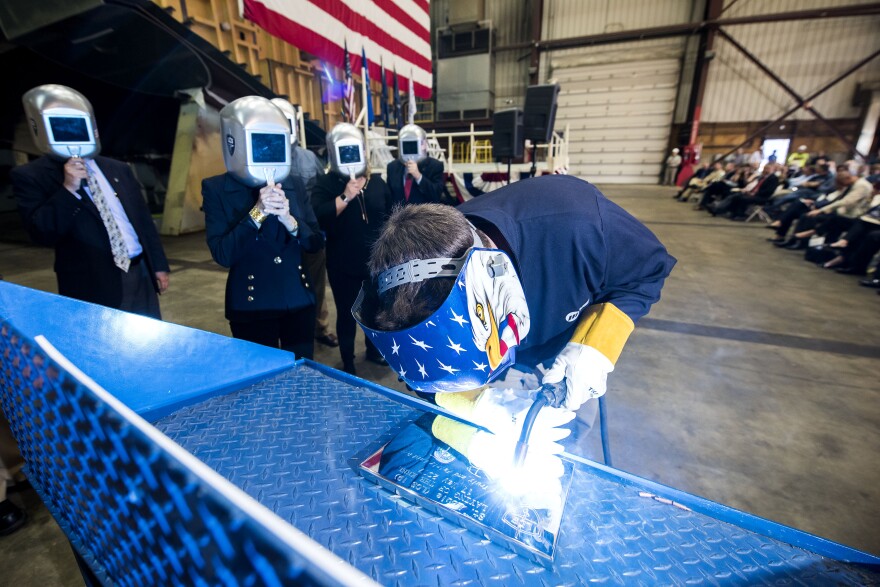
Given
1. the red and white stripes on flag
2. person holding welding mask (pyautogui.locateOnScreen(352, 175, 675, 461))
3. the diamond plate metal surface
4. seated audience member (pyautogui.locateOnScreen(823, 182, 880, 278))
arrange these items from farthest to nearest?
seated audience member (pyautogui.locateOnScreen(823, 182, 880, 278)) < the red and white stripes on flag < person holding welding mask (pyautogui.locateOnScreen(352, 175, 675, 461)) < the diamond plate metal surface

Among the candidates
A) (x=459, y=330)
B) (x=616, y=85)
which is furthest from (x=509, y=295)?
(x=616, y=85)

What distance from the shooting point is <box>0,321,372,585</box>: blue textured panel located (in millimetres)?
307

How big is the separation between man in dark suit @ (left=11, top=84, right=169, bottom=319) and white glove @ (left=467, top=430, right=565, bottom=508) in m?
2.21

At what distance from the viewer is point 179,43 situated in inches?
229

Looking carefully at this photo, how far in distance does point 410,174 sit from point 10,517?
2.76 metres

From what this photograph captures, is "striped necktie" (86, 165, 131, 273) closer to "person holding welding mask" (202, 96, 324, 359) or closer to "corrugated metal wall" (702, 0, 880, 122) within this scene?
"person holding welding mask" (202, 96, 324, 359)

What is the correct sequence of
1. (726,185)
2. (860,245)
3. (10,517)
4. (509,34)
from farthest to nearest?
(509,34) → (726,185) → (860,245) → (10,517)

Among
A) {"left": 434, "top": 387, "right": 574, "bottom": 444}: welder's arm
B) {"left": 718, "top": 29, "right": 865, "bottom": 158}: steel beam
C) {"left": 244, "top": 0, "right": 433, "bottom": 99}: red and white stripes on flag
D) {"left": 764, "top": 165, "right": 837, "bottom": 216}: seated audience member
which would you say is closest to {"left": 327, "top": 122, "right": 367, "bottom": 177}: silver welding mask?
{"left": 434, "top": 387, "right": 574, "bottom": 444}: welder's arm

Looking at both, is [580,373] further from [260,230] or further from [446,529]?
[260,230]

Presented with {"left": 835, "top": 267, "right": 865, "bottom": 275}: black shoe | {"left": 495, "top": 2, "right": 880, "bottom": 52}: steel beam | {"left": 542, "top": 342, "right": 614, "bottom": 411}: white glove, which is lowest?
{"left": 835, "top": 267, "right": 865, "bottom": 275}: black shoe

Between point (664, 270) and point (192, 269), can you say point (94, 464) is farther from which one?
point (192, 269)

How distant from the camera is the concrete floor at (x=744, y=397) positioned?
5.49 ft

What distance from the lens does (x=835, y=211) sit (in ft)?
19.0

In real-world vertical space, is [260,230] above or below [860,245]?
above
